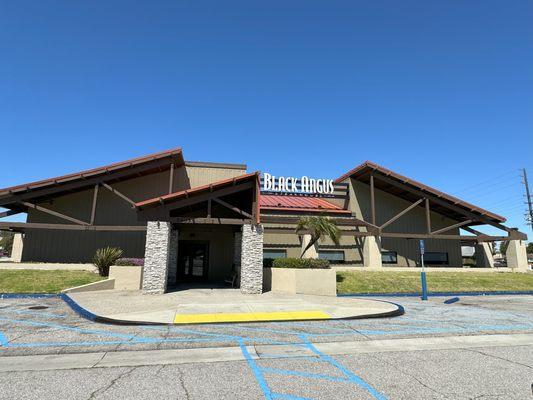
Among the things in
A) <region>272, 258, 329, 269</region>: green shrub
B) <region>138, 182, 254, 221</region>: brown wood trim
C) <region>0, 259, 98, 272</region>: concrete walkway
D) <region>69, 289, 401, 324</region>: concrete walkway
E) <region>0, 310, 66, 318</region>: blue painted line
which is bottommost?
<region>0, 310, 66, 318</region>: blue painted line

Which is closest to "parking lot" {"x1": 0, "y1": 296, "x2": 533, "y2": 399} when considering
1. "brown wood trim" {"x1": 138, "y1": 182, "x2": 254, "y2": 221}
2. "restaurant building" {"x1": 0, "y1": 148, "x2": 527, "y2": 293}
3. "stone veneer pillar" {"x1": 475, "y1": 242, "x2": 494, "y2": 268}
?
"brown wood trim" {"x1": 138, "y1": 182, "x2": 254, "y2": 221}

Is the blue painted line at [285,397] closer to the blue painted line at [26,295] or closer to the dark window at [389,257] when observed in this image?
the blue painted line at [26,295]

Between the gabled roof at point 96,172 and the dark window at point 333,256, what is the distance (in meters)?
14.3

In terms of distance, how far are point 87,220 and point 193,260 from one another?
9239 millimetres

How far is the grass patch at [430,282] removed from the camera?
19719mm

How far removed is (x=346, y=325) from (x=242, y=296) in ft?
23.3

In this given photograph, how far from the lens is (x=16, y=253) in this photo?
87.6 feet

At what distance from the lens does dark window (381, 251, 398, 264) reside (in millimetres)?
29406

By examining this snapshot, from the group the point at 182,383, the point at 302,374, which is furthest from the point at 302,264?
the point at 182,383

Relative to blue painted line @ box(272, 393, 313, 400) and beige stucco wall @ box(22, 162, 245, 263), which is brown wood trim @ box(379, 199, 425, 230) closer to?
beige stucco wall @ box(22, 162, 245, 263)

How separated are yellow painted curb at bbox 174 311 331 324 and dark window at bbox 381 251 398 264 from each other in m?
20.0

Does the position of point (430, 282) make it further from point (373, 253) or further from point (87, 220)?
point (87, 220)

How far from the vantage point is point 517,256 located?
28.2 metres

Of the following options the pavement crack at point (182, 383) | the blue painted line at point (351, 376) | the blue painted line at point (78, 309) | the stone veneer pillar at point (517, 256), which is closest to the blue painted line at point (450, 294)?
the stone veneer pillar at point (517, 256)
